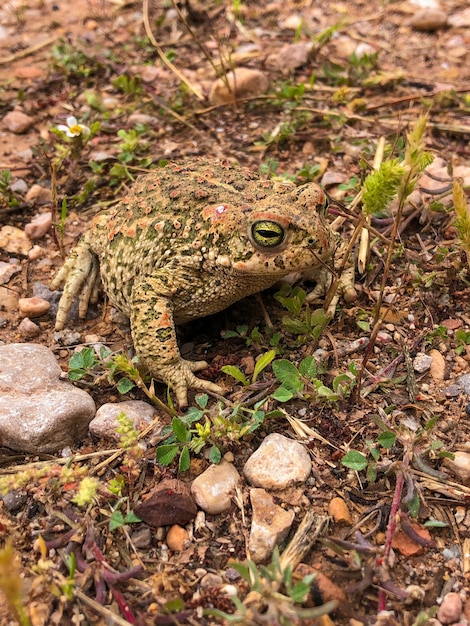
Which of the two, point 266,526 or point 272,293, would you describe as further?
point 272,293

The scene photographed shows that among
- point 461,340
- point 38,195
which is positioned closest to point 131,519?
point 461,340

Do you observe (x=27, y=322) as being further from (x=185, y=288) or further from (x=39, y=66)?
(x=39, y=66)

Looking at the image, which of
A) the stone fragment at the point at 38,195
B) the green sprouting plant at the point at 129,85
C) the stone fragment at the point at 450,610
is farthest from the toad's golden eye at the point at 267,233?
the green sprouting plant at the point at 129,85

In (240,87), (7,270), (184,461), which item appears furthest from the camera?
(240,87)

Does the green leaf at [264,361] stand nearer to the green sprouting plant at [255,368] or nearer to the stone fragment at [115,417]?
the green sprouting plant at [255,368]

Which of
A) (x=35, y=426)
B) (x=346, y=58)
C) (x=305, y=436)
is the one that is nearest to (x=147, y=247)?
(x=35, y=426)

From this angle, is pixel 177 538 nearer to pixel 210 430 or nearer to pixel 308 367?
pixel 210 430
